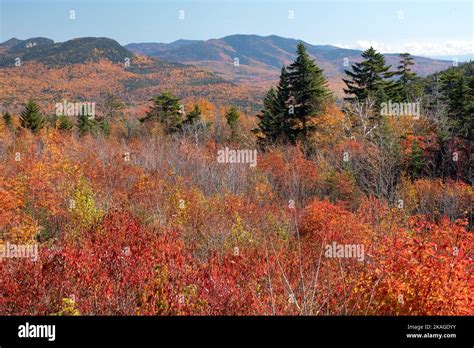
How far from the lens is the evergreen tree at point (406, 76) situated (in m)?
42.8

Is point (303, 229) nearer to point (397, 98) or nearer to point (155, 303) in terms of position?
point (155, 303)

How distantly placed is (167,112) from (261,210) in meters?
27.5

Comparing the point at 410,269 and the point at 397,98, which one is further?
the point at 397,98

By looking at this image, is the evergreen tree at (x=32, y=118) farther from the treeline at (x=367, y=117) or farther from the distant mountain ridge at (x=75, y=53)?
the distant mountain ridge at (x=75, y=53)

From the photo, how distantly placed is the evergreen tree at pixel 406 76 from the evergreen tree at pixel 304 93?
10879 millimetres

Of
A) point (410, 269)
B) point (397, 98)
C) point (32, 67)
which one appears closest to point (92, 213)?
point (410, 269)

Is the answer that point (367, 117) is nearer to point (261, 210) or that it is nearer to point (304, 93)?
point (304, 93)

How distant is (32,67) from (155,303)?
16727cm

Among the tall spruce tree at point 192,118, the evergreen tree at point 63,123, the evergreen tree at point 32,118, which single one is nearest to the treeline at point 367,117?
the evergreen tree at point 32,118

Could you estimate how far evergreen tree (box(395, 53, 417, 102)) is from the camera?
42781mm

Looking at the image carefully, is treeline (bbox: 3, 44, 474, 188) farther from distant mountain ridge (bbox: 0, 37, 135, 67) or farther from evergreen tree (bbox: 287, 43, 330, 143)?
distant mountain ridge (bbox: 0, 37, 135, 67)
